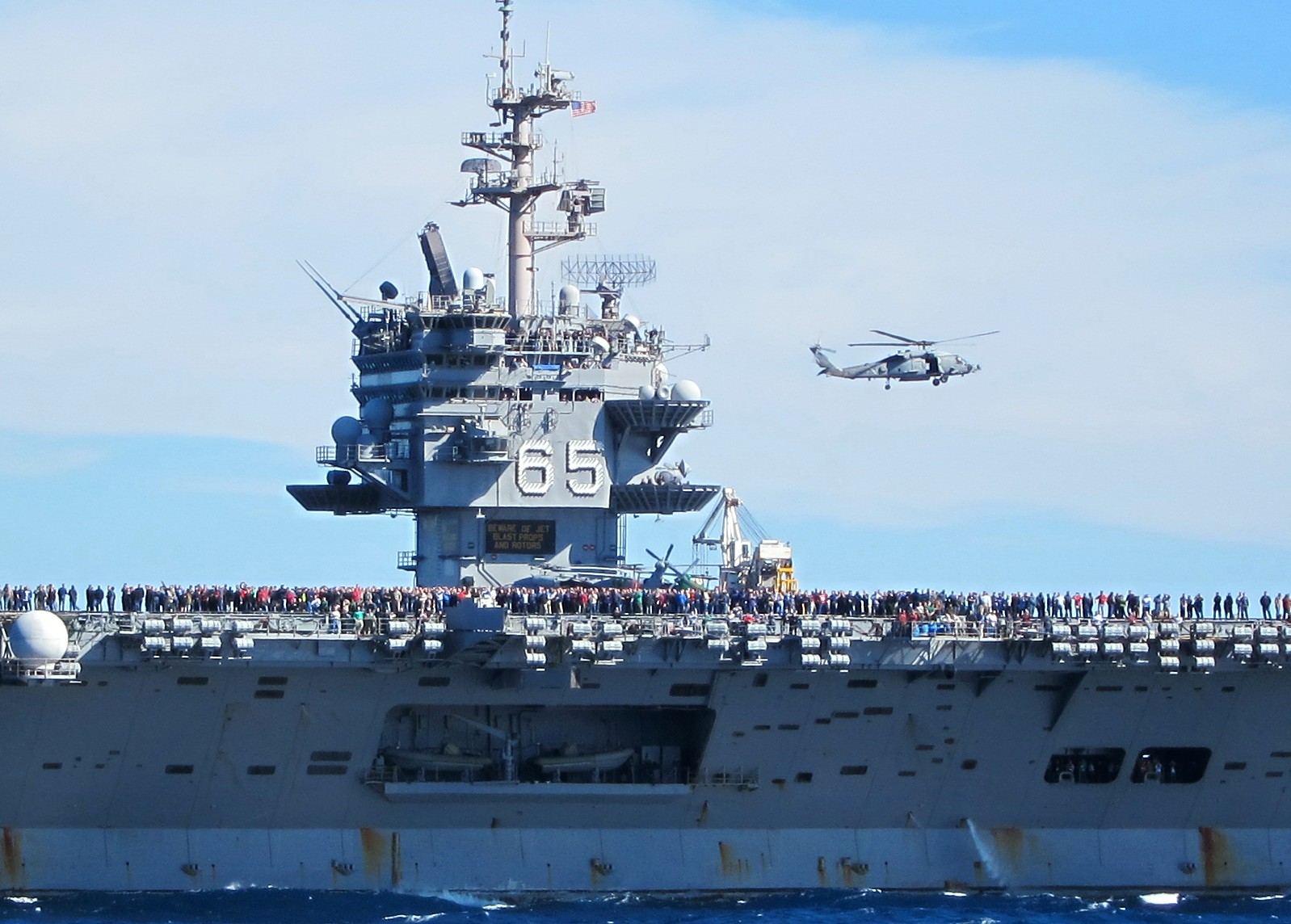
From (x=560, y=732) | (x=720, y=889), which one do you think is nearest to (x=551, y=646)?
(x=560, y=732)

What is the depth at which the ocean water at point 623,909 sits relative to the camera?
29844 millimetres

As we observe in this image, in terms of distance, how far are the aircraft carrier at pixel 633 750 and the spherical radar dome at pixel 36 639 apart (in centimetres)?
3

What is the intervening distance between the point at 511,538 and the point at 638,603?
15.5 ft

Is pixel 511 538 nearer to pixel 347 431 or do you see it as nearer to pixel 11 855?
pixel 347 431

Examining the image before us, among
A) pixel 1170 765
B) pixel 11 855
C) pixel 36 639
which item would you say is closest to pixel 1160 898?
pixel 1170 765

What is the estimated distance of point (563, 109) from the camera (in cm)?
3806

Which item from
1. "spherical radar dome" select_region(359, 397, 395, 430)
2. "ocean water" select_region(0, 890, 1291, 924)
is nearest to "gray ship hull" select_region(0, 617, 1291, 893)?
"ocean water" select_region(0, 890, 1291, 924)

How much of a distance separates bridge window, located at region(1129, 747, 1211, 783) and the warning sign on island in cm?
1029

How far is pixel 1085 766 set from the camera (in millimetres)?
33094

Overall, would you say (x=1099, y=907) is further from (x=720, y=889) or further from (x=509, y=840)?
(x=509, y=840)

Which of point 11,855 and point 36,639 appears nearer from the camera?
point 36,639

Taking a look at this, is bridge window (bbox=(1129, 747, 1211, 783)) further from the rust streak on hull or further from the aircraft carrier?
the rust streak on hull

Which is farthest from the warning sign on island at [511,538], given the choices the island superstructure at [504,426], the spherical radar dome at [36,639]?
the spherical radar dome at [36,639]

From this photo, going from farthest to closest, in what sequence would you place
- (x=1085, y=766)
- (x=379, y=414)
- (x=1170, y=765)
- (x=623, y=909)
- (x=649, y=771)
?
1. (x=379, y=414)
2. (x=1170, y=765)
3. (x=1085, y=766)
4. (x=649, y=771)
5. (x=623, y=909)
